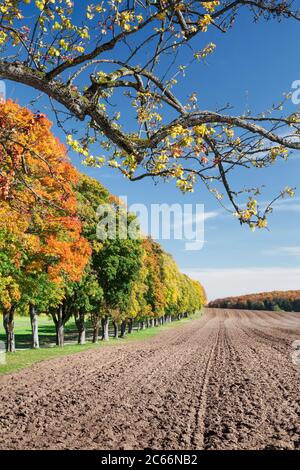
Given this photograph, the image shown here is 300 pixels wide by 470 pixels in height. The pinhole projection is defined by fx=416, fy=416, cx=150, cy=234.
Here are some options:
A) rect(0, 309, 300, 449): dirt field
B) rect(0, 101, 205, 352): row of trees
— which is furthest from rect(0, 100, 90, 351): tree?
rect(0, 309, 300, 449): dirt field

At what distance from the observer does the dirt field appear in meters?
9.38

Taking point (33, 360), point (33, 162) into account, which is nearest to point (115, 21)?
point (33, 162)

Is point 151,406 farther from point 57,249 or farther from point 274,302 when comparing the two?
point 274,302

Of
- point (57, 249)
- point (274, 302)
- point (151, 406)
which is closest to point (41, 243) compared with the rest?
point (57, 249)

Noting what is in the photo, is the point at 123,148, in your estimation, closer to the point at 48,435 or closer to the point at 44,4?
the point at 44,4

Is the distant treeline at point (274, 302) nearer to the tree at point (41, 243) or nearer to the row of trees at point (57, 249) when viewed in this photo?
the row of trees at point (57, 249)

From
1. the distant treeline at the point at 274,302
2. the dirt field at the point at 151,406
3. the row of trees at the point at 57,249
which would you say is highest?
the row of trees at the point at 57,249

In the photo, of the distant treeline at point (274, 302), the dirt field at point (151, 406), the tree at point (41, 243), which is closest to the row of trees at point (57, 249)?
the tree at point (41, 243)

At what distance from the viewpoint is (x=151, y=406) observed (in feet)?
41.2

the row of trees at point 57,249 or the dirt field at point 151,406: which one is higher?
the row of trees at point 57,249

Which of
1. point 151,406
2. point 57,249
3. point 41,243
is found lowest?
point 151,406

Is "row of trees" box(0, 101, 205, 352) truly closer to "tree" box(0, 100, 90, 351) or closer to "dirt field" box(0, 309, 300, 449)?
"tree" box(0, 100, 90, 351)

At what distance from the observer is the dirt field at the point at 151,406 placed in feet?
30.8

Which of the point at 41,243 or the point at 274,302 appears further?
the point at 274,302
